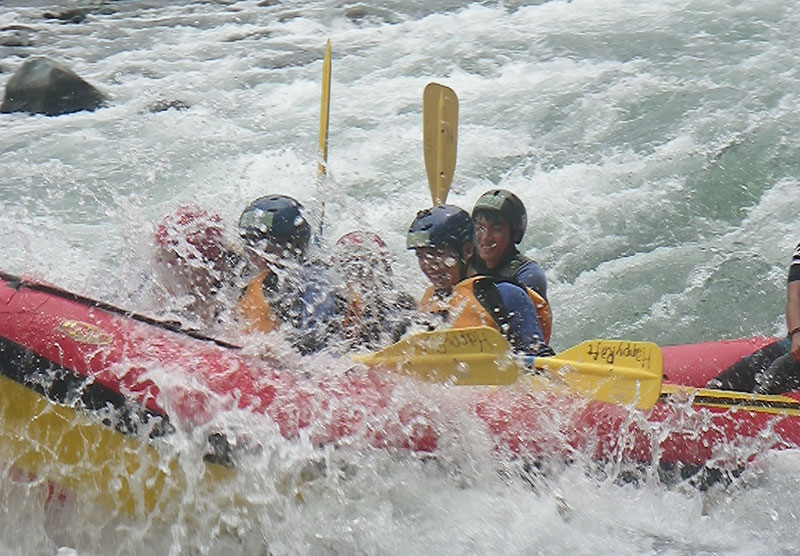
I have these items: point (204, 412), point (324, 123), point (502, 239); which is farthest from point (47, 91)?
point (204, 412)

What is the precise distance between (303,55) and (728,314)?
536 centimetres

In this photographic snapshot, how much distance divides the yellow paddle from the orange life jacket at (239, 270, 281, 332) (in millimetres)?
359

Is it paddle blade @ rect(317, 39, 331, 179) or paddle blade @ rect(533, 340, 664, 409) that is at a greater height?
paddle blade @ rect(533, 340, 664, 409)

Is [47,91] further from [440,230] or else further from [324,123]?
[440,230]

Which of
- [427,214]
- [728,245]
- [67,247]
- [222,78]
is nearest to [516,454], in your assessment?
[427,214]

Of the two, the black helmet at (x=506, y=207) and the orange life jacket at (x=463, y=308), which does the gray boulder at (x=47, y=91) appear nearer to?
the black helmet at (x=506, y=207)

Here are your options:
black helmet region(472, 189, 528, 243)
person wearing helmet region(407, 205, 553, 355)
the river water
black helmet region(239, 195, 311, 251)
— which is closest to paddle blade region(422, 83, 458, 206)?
the river water

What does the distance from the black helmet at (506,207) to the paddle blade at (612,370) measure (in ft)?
3.32

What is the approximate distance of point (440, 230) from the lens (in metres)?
3.96

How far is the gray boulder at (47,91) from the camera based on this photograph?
30.5 ft

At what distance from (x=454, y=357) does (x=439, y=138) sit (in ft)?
8.13

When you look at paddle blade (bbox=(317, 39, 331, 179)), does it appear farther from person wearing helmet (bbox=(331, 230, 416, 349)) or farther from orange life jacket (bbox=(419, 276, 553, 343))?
orange life jacket (bbox=(419, 276, 553, 343))

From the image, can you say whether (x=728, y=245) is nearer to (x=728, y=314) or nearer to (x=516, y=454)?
(x=728, y=314)

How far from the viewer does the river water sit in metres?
3.53
